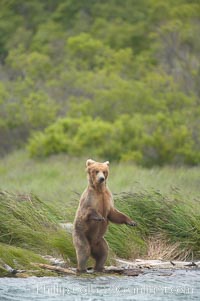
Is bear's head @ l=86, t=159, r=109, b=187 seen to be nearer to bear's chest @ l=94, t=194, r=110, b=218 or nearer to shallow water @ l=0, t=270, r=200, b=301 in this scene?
bear's chest @ l=94, t=194, r=110, b=218

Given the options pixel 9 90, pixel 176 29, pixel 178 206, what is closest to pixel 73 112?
pixel 9 90

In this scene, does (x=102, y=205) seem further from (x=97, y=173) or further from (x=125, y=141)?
(x=125, y=141)

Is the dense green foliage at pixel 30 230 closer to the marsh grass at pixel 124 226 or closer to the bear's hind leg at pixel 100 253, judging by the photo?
the marsh grass at pixel 124 226

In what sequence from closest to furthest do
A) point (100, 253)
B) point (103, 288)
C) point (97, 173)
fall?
point (103, 288) → point (97, 173) → point (100, 253)

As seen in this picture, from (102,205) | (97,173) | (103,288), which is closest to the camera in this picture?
(103,288)

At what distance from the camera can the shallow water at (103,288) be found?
11094mm

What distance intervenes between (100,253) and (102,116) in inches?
1215

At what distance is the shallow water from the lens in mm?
11094

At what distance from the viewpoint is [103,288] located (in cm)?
1156

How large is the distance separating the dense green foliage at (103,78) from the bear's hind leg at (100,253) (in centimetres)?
2320

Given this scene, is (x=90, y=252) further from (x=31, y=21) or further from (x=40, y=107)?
(x=31, y=21)

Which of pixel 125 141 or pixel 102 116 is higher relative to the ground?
pixel 102 116

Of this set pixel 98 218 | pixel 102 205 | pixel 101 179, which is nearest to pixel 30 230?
pixel 102 205

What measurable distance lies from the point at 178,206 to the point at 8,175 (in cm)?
1619
